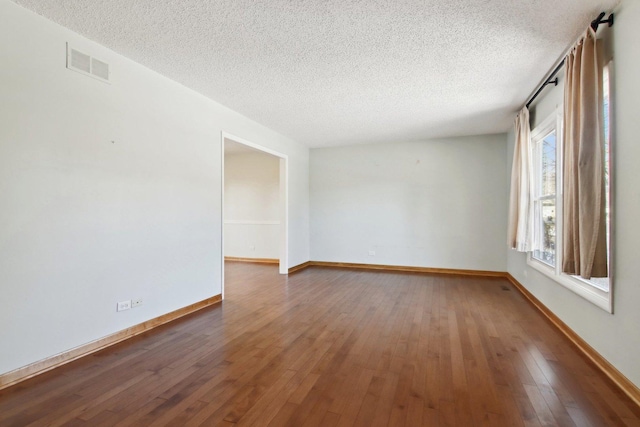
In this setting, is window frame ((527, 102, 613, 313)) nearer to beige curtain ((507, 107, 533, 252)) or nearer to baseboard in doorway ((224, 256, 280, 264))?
beige curtain ((507, 107, 533, 252))

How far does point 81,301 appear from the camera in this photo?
2.48 m

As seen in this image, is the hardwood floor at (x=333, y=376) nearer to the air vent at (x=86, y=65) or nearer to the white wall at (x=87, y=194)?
the white wall at (x=87, y=194)

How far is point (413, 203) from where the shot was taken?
608cm

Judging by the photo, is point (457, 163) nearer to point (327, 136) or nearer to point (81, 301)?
point (327, 136)

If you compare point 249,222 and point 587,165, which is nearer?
point 587,165

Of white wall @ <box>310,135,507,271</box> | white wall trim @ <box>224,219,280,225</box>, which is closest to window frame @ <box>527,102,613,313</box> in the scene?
white wall @ <box>310,135,507,271</box>

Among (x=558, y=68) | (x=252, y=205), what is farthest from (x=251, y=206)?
(x=558, y=68)

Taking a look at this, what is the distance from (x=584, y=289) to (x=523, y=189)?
1711 millimetres

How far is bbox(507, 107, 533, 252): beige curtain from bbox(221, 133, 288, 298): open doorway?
4.56m

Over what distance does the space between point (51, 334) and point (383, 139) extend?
18.1 feet

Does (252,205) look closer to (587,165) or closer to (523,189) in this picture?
(523,189)

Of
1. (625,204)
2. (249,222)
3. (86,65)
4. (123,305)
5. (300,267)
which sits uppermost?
(86,65)

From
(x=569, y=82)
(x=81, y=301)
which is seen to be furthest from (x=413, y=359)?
(x=81, y=301)

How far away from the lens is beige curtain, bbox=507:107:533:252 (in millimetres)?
3893
